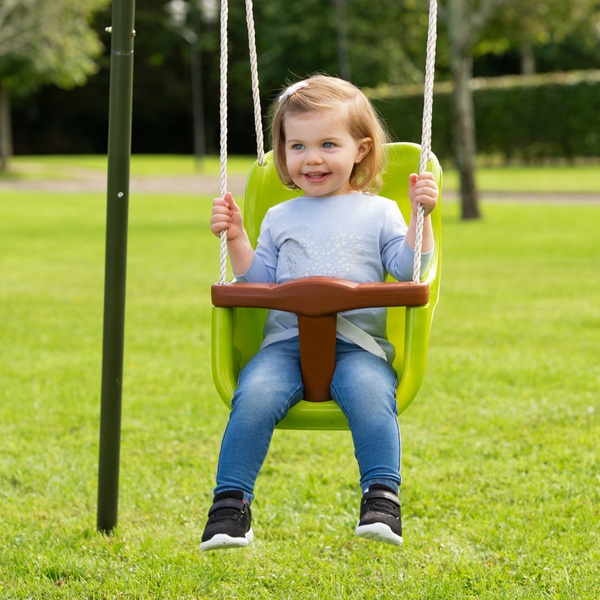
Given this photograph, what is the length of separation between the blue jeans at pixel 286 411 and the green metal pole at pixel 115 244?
691 millimetres

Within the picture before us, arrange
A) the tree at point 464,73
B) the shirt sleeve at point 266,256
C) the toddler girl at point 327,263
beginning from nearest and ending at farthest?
the toddler girl at point 327,263, the shirt sleeve at point 266,256, the tree at point 464,73

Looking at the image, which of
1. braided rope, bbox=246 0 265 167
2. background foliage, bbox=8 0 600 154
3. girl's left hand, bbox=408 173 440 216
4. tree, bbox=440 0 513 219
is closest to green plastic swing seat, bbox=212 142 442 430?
girl's left hand, bbox=408 173 440 216

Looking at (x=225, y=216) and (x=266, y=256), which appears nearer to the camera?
(x=225, y=216)

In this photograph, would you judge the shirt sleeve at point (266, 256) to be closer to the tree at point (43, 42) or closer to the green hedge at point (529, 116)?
the tree at point (43, 42)

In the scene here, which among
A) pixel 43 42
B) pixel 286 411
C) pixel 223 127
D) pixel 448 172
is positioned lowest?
pixel 448 172

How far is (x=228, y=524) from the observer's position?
2688 millimetres

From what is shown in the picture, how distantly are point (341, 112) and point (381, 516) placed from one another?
1178 mm

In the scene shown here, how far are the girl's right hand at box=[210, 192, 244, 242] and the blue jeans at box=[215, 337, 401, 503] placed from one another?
425mm

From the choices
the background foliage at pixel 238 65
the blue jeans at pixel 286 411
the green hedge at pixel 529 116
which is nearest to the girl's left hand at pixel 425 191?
the blue jeans at pixel 286 411

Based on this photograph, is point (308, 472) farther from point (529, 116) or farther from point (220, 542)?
point (529, 116)

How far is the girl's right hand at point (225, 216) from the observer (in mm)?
3062

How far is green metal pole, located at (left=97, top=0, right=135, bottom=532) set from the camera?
3330mm

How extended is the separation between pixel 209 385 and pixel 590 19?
12934mm

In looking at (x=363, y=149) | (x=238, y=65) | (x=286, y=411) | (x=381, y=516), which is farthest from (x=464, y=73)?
(x=238, y=65)
